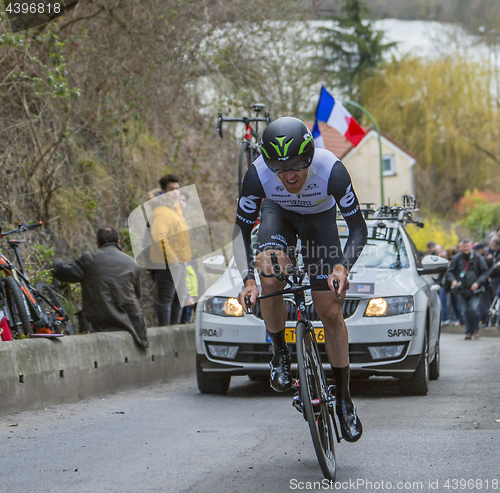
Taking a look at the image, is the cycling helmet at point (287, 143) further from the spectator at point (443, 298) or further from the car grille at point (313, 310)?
the spectator at point (443, 298)

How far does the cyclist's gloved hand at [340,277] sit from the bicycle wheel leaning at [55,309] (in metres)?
5.22

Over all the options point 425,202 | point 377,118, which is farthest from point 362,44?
point 425,202

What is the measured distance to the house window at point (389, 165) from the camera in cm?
5621

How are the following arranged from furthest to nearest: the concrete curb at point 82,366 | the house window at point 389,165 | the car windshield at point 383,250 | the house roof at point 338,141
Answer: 1. the house window at point 389,165
2. the house roof at point 338,141
3. the car windshield at point 383,250
4. the concrete curb at point 82,366

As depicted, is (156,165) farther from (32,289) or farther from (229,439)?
(229,439)

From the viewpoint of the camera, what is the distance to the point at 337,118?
689 inches

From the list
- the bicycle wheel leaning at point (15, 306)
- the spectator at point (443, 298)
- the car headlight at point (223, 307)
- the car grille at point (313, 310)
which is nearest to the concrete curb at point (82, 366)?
the bicycle wheel leaning at point (15, 306)

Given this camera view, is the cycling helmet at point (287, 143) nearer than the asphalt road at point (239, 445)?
Yes

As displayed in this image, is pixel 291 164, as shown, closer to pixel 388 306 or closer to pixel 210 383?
pixel 388 306

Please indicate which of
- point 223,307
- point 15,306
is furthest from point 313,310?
point 15,306

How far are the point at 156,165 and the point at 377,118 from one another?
39.4 meters

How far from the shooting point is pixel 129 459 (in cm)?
530

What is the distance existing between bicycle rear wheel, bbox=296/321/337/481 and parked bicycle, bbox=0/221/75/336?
408 cm

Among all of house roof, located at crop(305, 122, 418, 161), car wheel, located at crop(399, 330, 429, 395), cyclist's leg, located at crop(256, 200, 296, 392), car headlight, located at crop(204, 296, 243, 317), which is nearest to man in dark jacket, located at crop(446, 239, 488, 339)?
car wheel, located at crop(399, 330, 429, 395)
